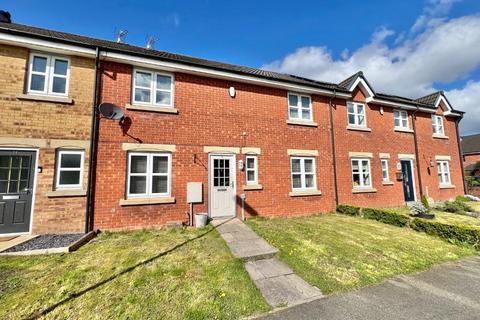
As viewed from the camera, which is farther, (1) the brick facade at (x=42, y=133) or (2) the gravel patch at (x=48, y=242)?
(1) the brick facade at (x=42, y=133)

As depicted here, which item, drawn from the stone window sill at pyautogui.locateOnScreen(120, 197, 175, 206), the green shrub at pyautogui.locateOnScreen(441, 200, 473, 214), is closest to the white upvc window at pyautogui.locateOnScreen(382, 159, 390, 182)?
the green shrub at pyautogui.locateOnScreen(441, 200, 473, 214)

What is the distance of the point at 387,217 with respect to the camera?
9305 millimetres

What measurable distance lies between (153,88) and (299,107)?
715cm

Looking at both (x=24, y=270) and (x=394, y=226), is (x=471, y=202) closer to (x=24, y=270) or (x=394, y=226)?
(x=394, y=226)

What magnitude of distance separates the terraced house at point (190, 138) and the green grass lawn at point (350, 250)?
2.33 m

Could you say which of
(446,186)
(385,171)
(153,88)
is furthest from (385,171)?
(153,88)

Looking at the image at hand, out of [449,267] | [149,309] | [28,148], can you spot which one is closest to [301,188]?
[449,267]

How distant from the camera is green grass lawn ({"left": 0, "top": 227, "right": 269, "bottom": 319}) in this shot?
3420 millimetres

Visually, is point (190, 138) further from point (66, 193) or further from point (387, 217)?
point (387, 217)

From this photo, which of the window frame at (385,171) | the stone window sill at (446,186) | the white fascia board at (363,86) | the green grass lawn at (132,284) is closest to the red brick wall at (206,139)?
the green grass lawn at (132,284)

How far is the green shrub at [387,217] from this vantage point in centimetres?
871

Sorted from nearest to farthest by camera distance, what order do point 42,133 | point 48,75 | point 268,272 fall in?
point 268,272
point 42,133
point 48,75

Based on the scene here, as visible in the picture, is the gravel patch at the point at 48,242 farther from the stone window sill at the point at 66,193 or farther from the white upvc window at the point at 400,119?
the white upvc window at the point at 400,119

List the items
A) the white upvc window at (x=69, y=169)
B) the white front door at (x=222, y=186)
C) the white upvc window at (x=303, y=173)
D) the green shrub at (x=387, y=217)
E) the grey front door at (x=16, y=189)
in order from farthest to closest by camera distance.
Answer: the white upvc window at (x=303, y=173)
the white front door at (x=222, y=186)
the green shrub at (x=387, y=217)
the white upvc window at (x=69, y=169)
the grey front door at (x=16, y=189)
